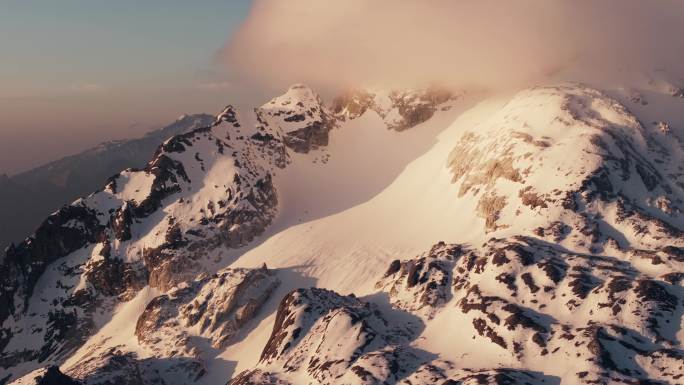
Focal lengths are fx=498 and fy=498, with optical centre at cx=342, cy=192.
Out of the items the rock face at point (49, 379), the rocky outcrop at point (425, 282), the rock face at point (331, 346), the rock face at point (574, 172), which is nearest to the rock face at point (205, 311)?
the rock face at point (331, 346)

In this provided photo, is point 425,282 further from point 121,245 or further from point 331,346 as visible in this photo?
point 121,245

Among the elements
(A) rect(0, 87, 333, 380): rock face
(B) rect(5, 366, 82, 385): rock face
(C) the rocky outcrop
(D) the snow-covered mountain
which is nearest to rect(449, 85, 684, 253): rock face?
(D) the snow-covered mountain

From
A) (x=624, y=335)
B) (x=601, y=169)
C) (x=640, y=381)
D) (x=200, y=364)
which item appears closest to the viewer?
(x=640, y=381)

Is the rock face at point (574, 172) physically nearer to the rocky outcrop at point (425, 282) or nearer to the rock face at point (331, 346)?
the rocky outcrop at point (425, 282)

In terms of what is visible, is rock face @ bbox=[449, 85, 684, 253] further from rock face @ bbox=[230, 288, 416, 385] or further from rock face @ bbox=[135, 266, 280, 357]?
rock face @ bbox=[135, 266, 280, 357]

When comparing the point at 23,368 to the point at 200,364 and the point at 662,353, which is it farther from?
the point at 662,353

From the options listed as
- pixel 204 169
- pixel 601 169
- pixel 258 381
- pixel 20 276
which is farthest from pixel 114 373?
pixel 601 169

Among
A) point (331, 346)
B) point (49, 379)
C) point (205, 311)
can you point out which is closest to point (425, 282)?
point (331, 346)

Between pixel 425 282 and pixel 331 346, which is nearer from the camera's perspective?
pixel 331 346
